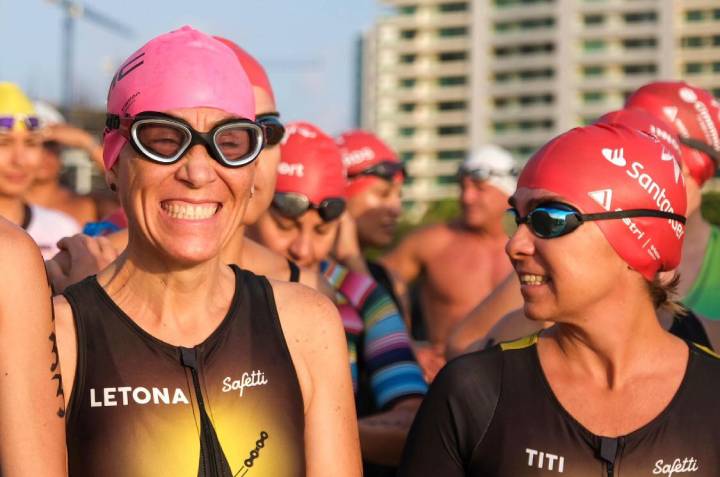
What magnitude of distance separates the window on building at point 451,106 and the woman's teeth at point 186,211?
483 feet

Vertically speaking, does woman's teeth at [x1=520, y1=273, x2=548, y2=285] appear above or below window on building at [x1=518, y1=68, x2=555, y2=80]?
above

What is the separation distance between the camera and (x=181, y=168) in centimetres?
340

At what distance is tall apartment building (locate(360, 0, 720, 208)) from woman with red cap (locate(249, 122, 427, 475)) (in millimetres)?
131021

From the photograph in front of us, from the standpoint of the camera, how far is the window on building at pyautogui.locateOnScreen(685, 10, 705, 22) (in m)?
138

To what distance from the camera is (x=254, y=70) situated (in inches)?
203

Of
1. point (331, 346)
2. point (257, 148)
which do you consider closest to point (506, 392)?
point (331, 346)

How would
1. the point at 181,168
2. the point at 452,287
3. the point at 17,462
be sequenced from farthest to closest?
the point at 452,287 < the point at 181,168 < the point at 17,462

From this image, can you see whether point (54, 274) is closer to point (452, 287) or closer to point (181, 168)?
point (181, 168)

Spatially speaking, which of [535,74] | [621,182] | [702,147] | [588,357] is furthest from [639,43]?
[588,357]

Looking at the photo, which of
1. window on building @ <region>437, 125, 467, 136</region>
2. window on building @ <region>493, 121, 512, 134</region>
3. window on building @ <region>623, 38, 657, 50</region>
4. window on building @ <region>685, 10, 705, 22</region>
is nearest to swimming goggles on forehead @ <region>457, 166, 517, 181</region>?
window on building @ <region>623, 38, 657, 50</region>

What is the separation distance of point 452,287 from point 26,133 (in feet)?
13.8

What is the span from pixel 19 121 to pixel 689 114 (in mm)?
4533

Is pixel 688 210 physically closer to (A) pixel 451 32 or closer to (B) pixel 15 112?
(B) pixel 15 112

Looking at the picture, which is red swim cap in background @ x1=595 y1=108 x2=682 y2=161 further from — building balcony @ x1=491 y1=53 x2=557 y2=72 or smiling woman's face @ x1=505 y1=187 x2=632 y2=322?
building balcony @ x1=491 y1=53 x2=557 y2=72
